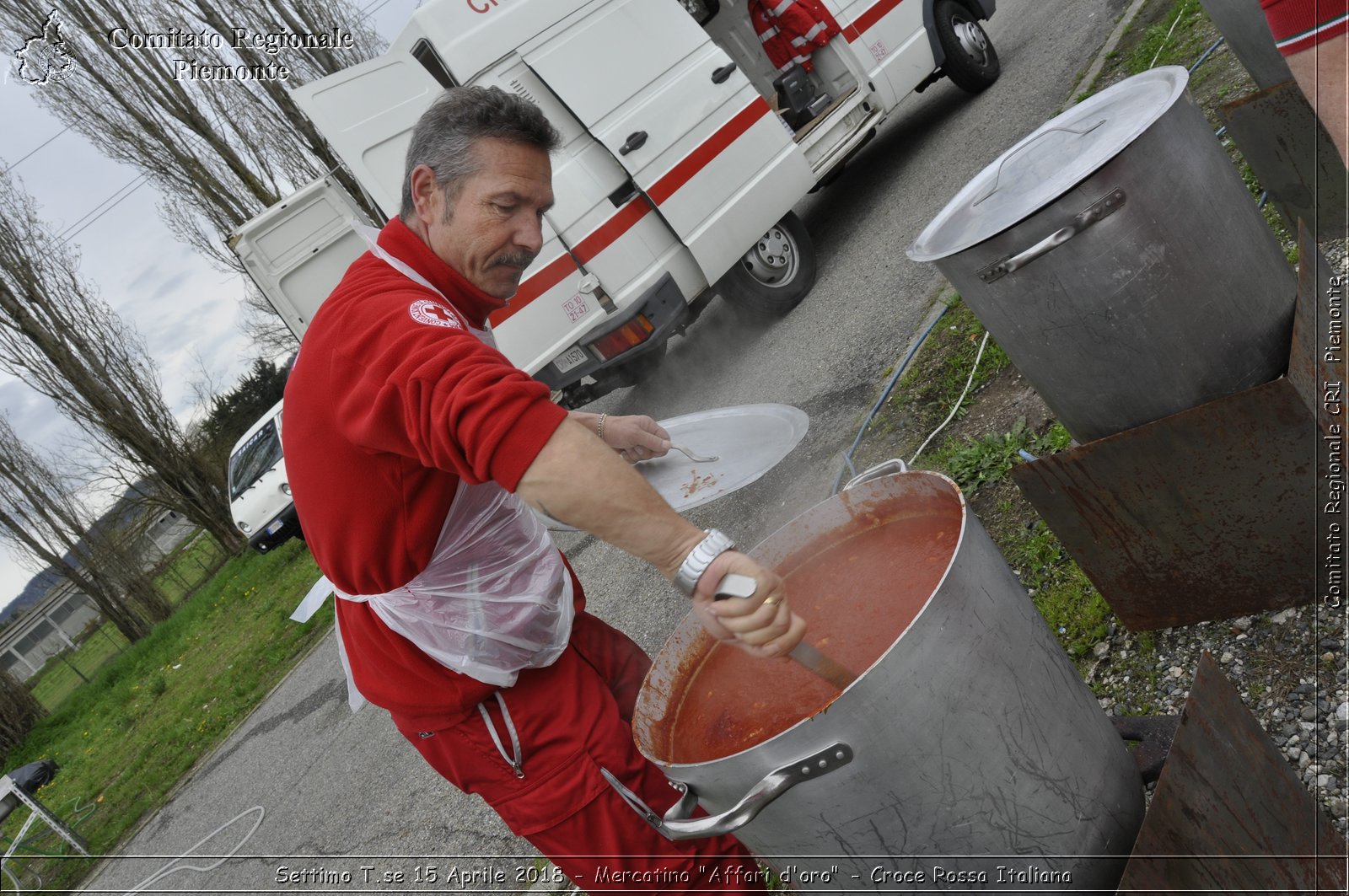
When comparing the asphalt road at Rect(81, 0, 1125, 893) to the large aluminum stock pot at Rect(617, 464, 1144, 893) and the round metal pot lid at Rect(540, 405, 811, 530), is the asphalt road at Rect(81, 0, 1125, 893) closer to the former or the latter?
the round metal pot lid at Rect(540, 405, 811, 530)

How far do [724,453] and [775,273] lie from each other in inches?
215

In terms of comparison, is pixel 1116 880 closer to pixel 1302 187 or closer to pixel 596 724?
pixel 596 724

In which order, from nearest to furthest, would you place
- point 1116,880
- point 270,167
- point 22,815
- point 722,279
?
point 1116,880 → point 722,279 → point 22,815 → point 270,167

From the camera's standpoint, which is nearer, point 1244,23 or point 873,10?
point 1244,23

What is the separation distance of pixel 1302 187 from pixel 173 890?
23.6ft

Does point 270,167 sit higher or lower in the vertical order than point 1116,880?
higher

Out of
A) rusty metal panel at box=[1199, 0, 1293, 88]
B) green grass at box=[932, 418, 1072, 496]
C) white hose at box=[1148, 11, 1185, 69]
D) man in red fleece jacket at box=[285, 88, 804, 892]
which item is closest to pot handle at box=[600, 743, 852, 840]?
man in red fleece jacket at box=[285, 88, 804, 892]

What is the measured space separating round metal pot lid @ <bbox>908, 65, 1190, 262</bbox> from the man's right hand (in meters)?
1.22

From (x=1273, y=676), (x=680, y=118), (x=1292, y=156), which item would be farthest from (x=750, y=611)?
(x=680, y=118)

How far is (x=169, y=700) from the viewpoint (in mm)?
11680

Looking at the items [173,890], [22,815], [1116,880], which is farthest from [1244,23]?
[22,815]

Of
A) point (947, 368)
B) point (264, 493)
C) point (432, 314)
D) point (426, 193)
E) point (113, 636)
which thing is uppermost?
point (113, 636)

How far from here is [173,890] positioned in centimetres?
582

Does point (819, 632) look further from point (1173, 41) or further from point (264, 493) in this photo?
point (264, 493)
